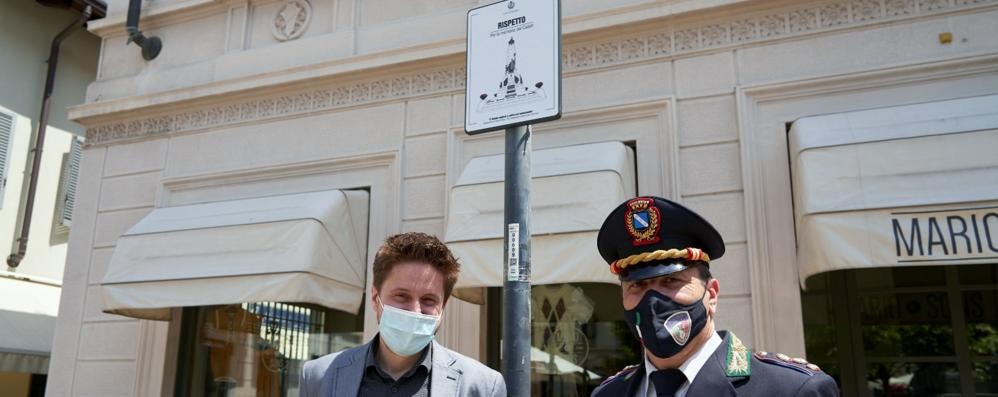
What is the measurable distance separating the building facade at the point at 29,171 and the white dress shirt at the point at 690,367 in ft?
34.3

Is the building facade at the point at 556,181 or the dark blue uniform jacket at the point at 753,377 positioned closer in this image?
the dark blue uniform jacket at the point at 753,377

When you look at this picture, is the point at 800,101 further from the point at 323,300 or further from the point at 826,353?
the point at 323,300

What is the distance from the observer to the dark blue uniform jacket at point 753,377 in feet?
7.20

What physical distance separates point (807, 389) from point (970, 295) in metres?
5.10

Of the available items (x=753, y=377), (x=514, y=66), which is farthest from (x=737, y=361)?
(x=514, y=66)

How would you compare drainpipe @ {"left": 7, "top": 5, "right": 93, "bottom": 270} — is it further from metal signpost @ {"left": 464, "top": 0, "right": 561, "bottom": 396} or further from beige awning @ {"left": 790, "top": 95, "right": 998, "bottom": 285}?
beige awning @ {"left": 790, "top": 95, "right": 998, "bottom": 285}

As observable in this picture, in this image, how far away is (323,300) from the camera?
686 cm

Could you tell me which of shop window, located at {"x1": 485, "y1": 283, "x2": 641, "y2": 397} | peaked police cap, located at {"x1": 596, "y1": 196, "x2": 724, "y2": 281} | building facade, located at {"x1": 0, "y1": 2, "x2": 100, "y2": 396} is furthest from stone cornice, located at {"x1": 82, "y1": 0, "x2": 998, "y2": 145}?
peaked police cap, located at {"x1": 596, "y1": 196, "x2": 724, "y2": 281}

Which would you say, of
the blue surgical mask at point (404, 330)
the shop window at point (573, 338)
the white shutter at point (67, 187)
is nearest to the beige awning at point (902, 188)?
the shop window at point (573, 338)

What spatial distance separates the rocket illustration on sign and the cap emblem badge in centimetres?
75

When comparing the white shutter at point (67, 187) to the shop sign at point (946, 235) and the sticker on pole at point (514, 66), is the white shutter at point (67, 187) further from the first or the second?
the shop sign at point (946, 235)

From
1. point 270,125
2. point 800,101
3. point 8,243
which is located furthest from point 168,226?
point 800,101

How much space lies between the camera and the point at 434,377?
300 cm

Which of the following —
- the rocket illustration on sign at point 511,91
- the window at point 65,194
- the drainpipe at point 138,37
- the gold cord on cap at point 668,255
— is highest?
the drainpipe at point 138,37
